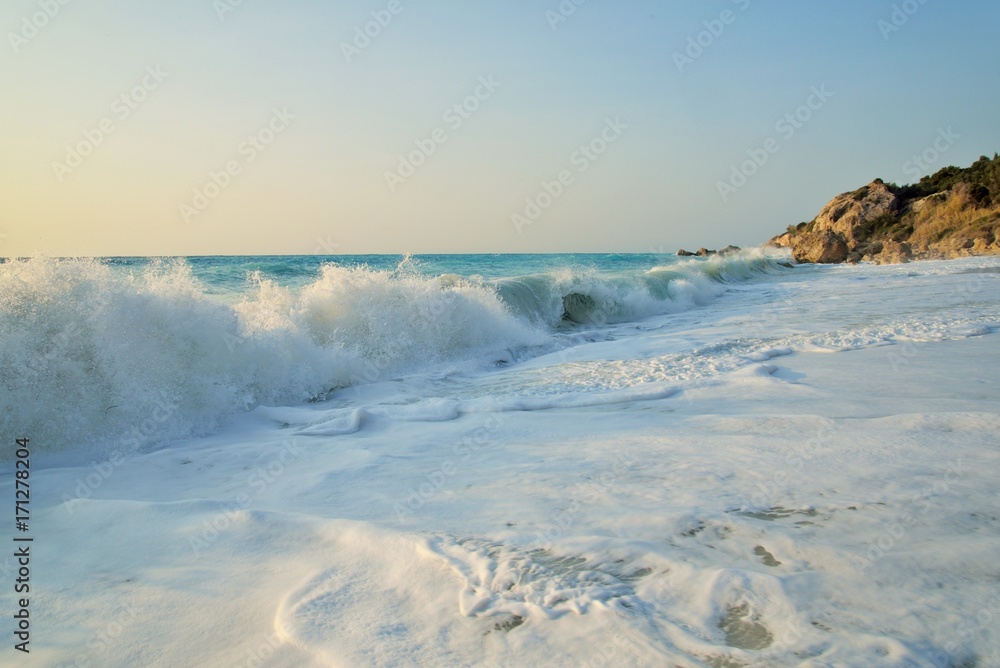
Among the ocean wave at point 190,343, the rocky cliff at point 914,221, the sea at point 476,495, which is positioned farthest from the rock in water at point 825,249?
the ocean wave at point 190,343

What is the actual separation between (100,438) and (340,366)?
292 cm

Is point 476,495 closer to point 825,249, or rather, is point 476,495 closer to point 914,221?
point 825,249

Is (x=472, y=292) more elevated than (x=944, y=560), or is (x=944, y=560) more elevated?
(x=472, y=292)

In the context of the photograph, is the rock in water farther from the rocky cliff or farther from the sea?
the sea

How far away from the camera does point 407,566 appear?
2.43 metres

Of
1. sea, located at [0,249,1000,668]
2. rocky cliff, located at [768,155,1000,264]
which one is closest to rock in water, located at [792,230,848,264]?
rocky cliff, located at [768,155,1000,264]

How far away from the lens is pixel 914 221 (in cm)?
3466

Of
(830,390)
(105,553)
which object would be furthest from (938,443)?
(105,553)

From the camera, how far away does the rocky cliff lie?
95.5 feet

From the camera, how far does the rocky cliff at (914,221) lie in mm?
29094

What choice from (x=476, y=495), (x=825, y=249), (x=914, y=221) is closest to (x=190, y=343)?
(x=476, y=495)

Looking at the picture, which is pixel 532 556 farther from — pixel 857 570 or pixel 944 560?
pixel 944 560

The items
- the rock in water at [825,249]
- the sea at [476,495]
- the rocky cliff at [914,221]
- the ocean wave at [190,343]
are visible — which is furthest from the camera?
the rock in water at [825,249]

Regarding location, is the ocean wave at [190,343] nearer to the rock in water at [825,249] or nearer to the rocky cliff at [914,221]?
the rocky cliff at [914,221]
